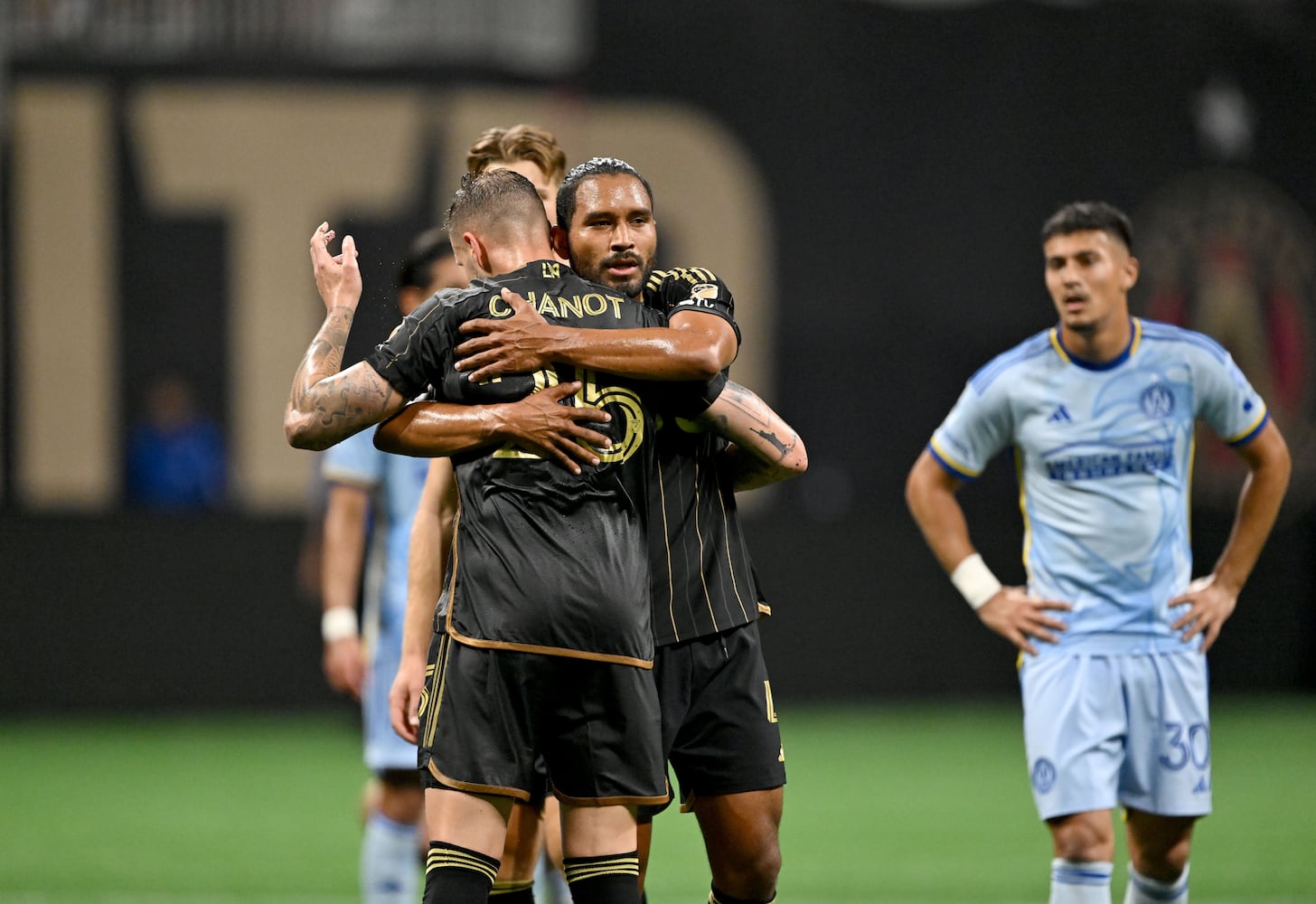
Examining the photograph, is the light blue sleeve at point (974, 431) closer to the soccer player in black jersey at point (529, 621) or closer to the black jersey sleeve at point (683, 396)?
the black jersey sleeve at point (683, 396)

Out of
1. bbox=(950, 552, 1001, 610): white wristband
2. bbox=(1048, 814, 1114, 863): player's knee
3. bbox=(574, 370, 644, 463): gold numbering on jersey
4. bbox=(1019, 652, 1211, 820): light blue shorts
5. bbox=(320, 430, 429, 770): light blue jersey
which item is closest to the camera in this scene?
bbox=(574, 370, 644, 463): gold numbering on jersey

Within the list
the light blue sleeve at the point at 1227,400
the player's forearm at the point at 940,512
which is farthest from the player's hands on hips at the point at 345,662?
the light blue sleeve at the point at 1227,400

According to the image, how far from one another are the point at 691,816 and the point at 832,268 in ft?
19.2

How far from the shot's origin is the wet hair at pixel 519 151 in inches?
186

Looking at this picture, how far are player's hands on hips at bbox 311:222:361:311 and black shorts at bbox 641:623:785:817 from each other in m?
1.13

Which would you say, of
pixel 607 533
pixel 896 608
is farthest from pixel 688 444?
pixel 896 608

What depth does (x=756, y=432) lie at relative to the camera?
402 cm

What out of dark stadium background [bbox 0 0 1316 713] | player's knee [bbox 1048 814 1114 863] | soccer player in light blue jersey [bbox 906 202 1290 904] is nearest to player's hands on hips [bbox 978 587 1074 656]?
soccer player in light blue jersey [bbox 906 202 1290 904]

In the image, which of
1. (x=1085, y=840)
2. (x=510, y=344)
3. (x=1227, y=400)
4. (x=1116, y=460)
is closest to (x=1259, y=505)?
(x=1227, y=400)

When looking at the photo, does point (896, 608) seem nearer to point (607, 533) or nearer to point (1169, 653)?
point (1169, 653)

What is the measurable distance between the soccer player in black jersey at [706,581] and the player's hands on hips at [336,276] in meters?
0.49

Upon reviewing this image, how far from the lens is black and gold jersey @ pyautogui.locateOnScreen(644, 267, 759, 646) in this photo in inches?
163

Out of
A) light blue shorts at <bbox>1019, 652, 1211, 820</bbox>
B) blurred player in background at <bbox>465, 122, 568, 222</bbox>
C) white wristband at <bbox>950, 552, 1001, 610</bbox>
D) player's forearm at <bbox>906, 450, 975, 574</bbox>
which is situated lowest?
light blue shorts at <bbox>1019, 652, 1211, 820</bbox>

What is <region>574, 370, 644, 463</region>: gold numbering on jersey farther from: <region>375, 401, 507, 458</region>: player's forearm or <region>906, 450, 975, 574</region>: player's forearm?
<region>906, 450, 975, 574</region>: player's forearm
